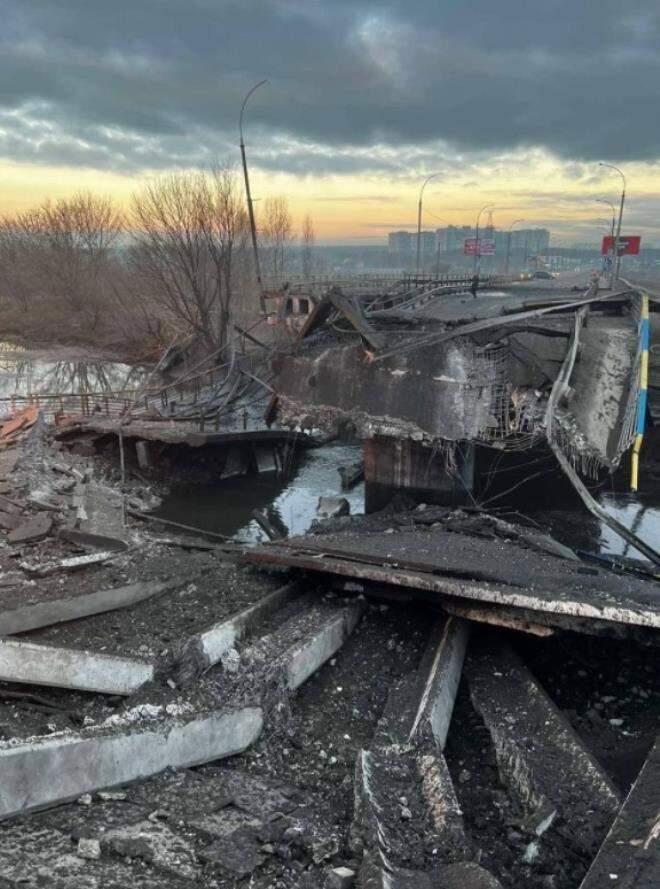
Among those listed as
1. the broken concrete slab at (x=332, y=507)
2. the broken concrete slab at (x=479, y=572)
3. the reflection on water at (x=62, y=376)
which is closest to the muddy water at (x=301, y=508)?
the broken concrete slab at (x=332, y=507)

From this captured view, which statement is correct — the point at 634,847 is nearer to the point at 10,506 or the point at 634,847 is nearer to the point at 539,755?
the point at 539,755

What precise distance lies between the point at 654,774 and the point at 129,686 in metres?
4.31

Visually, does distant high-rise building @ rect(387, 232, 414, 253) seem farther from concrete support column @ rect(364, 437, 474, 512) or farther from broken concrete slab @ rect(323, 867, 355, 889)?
broken concrete slab @ rect(323, 867, 355, 889)

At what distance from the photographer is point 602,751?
18.9 ft

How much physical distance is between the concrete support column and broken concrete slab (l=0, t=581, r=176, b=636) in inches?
285

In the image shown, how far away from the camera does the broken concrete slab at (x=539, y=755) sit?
15.4 feet

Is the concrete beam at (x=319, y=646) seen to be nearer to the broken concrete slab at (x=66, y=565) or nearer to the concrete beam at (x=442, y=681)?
the concrete beam at (x=442, y=681)

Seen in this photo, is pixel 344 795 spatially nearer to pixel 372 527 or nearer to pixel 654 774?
pixel 654 774

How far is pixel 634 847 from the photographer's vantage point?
12.9 ft

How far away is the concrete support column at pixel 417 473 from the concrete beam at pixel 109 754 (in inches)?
363

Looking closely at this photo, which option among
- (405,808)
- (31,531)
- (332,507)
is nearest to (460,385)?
(332,507)

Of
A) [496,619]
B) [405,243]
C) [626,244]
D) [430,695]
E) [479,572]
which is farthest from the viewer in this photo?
[405,243]

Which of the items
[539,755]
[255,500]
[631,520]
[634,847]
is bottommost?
[255,500]

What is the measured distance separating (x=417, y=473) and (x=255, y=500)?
5.44 m
